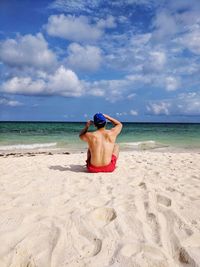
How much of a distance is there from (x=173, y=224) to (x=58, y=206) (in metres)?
1.62

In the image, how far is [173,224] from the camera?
296 cm

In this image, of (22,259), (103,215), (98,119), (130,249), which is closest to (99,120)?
(98,119)

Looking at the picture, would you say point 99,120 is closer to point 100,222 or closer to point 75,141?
point 100,222

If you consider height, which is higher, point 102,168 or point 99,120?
point 99,120

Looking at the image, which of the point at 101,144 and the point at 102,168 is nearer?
the point at 101,144

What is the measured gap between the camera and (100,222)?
3.02 metres

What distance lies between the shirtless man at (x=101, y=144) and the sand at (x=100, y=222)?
56 cm

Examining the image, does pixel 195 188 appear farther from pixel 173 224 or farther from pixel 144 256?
pixel 144 256

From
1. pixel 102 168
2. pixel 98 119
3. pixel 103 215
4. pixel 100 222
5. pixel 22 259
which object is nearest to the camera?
pixel 22 259

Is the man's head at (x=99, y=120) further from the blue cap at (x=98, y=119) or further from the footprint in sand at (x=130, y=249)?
the footprint in sand at (x=130, y=249)

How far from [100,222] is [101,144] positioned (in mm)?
2582

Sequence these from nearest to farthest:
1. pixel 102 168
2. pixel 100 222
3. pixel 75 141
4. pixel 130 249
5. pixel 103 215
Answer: pixel 130 249 → pixel 100 222 → pixel 103 215 → pixel 102 168 → pixel 75 141

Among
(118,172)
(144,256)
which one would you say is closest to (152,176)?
(118,172)

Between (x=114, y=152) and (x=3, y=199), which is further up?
(x=114, y=152)
